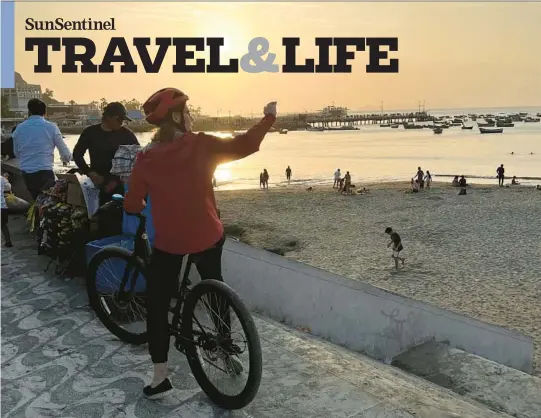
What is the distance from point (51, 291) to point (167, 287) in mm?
2506

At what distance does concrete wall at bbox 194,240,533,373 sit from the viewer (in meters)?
5.08

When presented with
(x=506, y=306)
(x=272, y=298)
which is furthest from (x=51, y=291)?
(x=506, y=306)

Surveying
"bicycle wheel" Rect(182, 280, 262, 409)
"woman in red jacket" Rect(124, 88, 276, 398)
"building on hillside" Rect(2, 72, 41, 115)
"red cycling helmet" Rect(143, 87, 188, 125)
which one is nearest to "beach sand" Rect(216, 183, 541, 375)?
"bicycle wheel" Rect(182, 280, 262, 409)

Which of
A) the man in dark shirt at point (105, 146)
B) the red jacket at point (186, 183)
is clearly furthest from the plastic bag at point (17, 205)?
the red jacket at point (186, 183)

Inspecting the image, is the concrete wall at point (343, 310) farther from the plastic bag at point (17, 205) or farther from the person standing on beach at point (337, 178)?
the person standing on beach at point (337, 178)

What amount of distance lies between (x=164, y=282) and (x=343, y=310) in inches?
104

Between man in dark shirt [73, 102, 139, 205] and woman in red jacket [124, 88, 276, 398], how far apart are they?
6.47ft

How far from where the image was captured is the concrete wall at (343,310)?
5078 millimetres

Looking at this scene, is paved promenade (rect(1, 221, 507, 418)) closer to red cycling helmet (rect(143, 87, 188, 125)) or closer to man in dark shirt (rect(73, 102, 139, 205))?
man in dark shirt (rect(73, 102, 139, 205))

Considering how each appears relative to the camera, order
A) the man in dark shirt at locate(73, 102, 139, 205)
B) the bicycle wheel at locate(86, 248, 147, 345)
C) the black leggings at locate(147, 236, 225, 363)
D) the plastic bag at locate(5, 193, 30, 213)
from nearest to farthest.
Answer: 1. the black leggings at locate(147, 236, 225, 363)
2. the bicycle wheel at locate(86, 248, 147, 345)
3. the man in dark shirt at locate(73, 102, 139, 205)
4. the plastic bag at locate(5, 193, 30, 213)

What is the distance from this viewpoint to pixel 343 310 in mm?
5105

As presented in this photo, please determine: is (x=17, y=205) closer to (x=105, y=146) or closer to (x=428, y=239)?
(x=105, y=146)

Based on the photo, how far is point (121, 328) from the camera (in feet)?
12.5

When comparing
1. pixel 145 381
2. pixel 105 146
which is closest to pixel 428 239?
pixel 105 146
